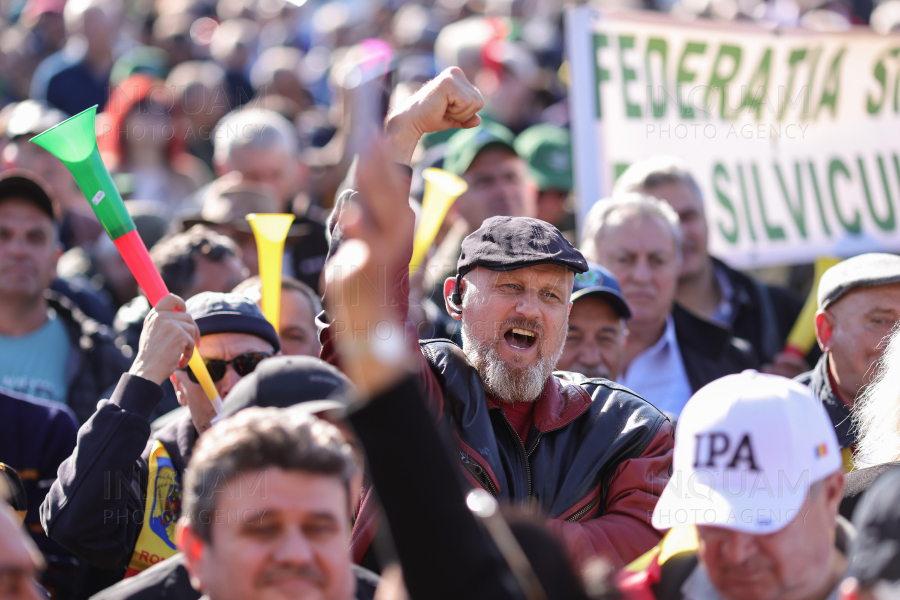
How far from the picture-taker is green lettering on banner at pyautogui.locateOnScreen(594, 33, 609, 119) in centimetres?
561

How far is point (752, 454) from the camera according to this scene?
6.90ft

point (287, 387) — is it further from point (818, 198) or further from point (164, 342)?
point (818, 198)

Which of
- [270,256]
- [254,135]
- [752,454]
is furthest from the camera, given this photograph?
[254,135]

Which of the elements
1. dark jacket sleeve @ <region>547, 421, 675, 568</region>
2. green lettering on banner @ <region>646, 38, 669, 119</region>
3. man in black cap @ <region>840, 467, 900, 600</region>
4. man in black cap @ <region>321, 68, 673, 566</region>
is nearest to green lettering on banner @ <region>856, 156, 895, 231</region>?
green lettering on banner @ <region>646, 38, 669, 119</region>

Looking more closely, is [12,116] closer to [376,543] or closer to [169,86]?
[169,86]

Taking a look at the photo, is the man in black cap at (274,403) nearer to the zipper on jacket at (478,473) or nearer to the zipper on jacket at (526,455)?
the zipper on jacket at (478,473)

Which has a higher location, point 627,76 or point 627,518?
point 627,76

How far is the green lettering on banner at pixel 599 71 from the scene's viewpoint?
221 inches

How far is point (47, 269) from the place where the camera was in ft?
14.8

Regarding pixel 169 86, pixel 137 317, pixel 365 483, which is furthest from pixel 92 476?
pixel 169 86

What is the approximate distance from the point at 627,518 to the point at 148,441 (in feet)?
4.62

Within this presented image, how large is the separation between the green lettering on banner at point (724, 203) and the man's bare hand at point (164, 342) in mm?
3473

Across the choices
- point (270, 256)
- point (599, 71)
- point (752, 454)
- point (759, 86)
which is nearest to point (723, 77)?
point (759, 86)

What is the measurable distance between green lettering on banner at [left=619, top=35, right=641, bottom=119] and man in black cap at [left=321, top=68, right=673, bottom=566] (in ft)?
8.88
